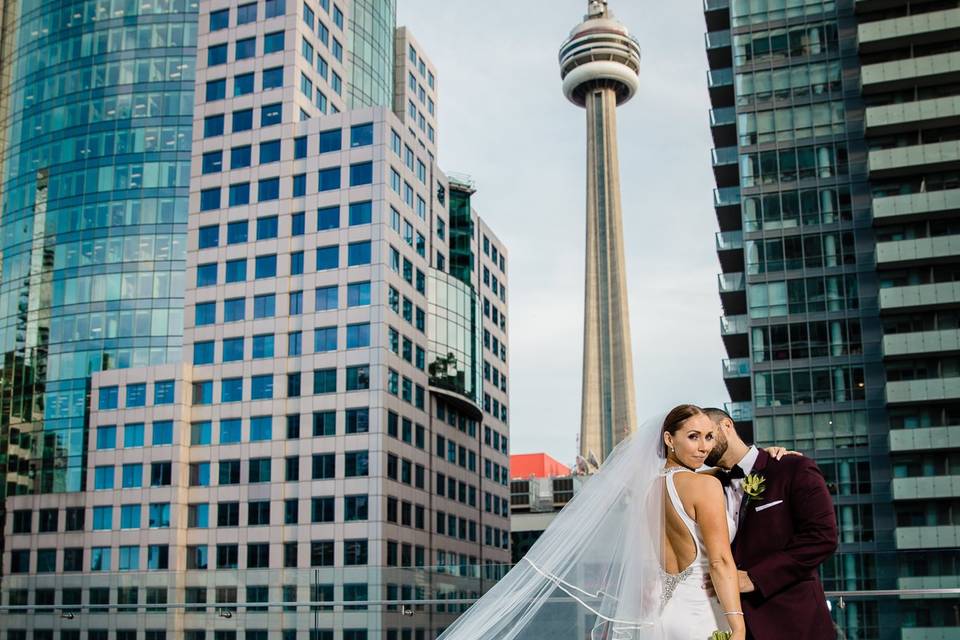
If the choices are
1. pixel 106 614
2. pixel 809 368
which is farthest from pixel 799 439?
pixel 106 614

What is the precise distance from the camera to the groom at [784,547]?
19.3 ft

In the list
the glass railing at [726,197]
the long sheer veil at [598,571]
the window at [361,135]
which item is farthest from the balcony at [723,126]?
the long sheer veil at [598,571]

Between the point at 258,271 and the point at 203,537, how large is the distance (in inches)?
648

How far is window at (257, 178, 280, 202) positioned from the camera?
233 ft

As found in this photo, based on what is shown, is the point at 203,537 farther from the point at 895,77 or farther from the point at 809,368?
the point at 895,77

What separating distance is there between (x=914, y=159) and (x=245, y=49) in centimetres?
4158

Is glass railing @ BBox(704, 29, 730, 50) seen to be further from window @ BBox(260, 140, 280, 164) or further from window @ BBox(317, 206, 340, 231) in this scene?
window @ BBox(260, 140, 280, 164)

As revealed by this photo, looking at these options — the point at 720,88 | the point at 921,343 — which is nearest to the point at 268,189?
the point at 720,88

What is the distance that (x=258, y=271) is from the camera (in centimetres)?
7044

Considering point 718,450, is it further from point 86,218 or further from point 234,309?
point 86,218

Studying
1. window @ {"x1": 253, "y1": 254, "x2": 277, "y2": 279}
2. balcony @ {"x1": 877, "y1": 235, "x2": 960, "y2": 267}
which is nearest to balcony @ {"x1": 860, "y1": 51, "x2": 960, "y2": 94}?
balcony @ {"x1": 877, "y1": 235, "x2": 960, "y2": 267}

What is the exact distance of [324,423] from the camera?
66.3 metres

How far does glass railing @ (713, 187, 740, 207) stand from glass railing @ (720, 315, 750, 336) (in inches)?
290

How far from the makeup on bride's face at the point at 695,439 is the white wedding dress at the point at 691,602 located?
9cm
